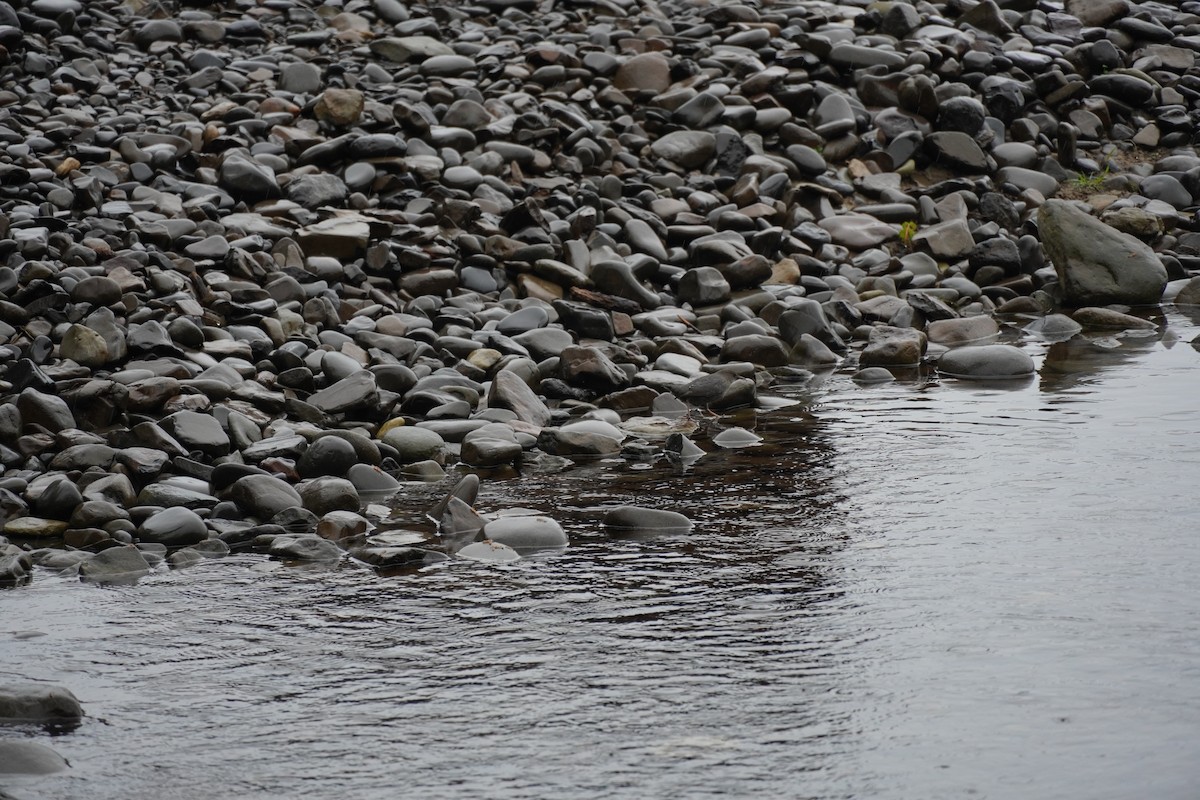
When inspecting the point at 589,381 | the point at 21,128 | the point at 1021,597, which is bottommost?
the point at 589,381

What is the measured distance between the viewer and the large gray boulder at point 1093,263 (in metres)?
8.40

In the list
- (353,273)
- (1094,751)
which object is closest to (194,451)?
(353,273)

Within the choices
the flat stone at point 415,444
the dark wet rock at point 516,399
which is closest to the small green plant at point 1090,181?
the dark wet rock at point 516,399

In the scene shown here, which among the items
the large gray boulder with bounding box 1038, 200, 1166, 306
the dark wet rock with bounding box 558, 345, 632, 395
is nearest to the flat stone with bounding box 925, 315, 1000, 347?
the large gray boulder with bounding box 1038, 200, 1166, 306

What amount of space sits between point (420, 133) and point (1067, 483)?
5.89m

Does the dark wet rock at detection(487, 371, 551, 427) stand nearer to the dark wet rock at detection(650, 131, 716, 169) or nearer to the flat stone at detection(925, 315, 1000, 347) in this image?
the flat stone at detection(925, 315, 1000, 347)

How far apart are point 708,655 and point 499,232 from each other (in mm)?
5381

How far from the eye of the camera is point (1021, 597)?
11.4 feet

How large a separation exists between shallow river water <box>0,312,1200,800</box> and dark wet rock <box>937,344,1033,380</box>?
1.85 m

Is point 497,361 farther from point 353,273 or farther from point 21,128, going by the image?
point 21,128

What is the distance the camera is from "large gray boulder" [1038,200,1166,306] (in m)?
8.40

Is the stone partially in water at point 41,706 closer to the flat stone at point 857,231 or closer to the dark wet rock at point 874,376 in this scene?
the dark wet rock at point 874,376

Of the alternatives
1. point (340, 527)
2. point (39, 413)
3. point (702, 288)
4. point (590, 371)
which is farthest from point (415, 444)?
point (702, 288)

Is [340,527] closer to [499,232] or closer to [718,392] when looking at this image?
[718,392]
